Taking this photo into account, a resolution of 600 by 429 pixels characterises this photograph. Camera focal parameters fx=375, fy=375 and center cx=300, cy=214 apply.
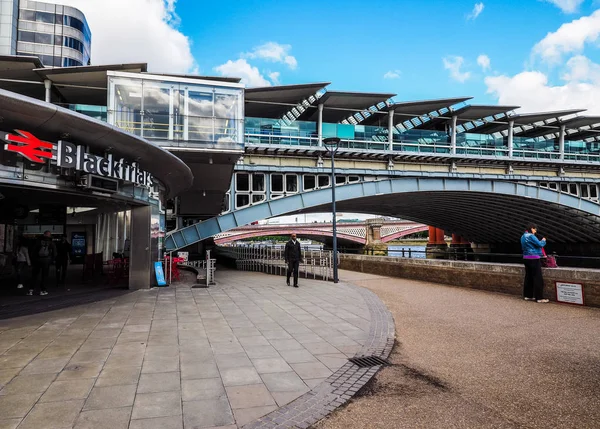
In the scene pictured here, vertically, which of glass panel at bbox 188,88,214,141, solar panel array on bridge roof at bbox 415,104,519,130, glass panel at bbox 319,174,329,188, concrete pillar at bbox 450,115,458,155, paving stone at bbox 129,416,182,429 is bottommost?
paving stone at bbox 129,416,182,429

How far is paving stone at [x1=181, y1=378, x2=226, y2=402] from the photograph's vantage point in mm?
3905

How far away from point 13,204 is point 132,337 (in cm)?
1325

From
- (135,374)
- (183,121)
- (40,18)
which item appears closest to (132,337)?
(135,374)

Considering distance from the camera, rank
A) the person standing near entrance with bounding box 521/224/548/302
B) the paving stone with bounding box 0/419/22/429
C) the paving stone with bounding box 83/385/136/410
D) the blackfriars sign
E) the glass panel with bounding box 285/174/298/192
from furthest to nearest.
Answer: the glass panel with bounding box 285/174/298/192 → the person standing near entrance with bounding box 521/224/548/302 → the blackfriars sign → the paving stone with bounding box 83/385/136/410 → the paving stone with bounding box 0/419/22/429

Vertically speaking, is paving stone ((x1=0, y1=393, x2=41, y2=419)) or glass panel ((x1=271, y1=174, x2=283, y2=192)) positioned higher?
glass panel ((x1=271, y1=174, x2=283, y2=192))

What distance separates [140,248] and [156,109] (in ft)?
23.3

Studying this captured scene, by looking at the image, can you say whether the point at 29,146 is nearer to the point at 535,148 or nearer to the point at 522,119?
the point at 522,119

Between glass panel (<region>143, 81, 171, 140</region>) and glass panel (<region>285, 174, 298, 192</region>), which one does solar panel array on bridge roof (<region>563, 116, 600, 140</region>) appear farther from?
glass panel (<region>143, 81, 171, 140</region>)

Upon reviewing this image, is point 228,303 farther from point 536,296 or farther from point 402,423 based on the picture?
point 536,296

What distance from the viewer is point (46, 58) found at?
171 feet

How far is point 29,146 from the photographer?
22.4 ft

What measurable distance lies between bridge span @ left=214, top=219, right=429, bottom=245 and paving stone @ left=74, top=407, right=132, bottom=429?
4954 cm

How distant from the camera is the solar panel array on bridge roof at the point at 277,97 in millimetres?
24109

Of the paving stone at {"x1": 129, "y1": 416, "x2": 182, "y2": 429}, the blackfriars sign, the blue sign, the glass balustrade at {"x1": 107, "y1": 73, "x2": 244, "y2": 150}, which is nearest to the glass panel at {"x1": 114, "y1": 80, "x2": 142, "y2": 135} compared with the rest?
the glass balustrade at {"x1": 107, "y1": 73, "x2": 244, "y2": 150}
